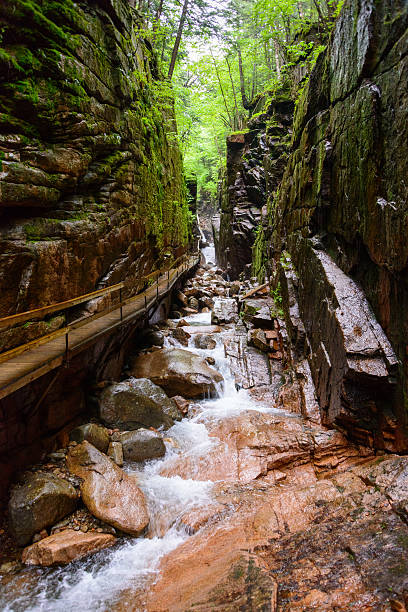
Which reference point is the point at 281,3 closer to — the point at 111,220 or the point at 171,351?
the point at 111,220

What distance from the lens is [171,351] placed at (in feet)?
32.3

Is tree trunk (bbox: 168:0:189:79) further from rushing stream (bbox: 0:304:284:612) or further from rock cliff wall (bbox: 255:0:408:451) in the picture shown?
rushing stream (bbox: 0:304:284:612)

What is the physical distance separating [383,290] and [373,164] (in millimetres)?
2198

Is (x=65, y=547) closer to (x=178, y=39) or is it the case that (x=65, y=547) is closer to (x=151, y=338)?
(x=151, y=338)

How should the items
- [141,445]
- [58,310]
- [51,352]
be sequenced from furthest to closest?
[141,445] < [58,310] < [51,352]

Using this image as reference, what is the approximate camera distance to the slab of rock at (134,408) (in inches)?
264

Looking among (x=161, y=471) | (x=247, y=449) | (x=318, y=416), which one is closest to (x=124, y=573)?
(x=161, y=471)

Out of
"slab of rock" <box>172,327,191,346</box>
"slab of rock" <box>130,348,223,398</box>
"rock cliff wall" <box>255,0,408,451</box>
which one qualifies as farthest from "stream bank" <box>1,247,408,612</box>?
"slab of rock" <box>172,327,191,346</box>

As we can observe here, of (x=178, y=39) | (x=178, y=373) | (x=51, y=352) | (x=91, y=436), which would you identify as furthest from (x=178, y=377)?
(x=178, y=39)

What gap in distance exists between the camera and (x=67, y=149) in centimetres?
584

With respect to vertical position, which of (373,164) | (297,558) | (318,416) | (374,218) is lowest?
(318,416)

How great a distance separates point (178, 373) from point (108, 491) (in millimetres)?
4158

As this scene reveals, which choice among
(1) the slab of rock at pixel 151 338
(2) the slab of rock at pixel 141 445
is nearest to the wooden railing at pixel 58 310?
(1) the slab of rock at pixel 151 338

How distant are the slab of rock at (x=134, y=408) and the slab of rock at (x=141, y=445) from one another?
405 mm
